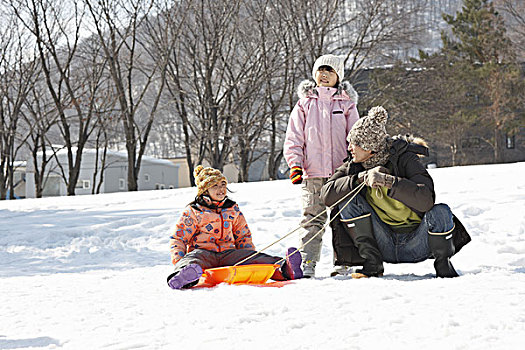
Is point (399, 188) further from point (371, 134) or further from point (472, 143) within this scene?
point (472, 143)

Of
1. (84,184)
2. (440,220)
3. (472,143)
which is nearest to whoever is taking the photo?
(440,220)

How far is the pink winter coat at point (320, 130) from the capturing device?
3.97 metres

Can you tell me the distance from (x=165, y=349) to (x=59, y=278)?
255 centimetres

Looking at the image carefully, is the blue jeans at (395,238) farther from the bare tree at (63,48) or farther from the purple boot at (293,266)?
the bare tree at (63,48)

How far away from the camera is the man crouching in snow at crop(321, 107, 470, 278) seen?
3.28 metres

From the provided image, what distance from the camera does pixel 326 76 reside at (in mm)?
4090

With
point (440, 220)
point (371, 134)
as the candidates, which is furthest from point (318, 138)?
point (440, 220)

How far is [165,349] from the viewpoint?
2.09m

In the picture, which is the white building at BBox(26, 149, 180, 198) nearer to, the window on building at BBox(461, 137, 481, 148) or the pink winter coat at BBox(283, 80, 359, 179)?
the window on building at BBox(461, 137, 481, 148)

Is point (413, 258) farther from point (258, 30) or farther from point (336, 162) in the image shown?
point (258, 30)

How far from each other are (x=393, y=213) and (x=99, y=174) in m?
23.5

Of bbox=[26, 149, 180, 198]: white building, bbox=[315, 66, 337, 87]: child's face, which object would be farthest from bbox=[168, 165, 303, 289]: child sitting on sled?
bbox=[26, 149, 180, 198]: white building

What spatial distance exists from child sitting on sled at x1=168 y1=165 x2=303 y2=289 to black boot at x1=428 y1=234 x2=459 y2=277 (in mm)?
869

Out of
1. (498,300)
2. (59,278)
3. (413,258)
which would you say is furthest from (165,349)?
(59,278)
